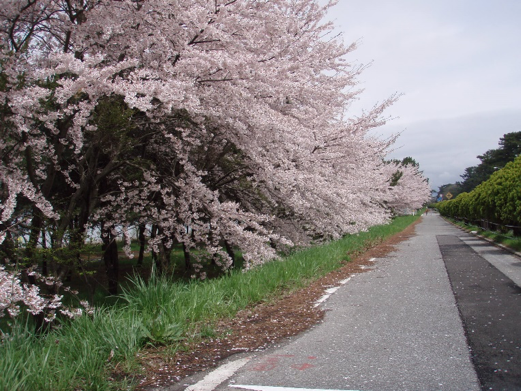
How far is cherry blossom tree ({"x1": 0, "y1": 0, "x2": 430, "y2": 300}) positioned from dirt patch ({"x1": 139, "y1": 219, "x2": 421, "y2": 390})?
5.97 ft

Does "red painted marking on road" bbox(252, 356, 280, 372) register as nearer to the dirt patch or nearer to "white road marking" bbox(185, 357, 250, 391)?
"white road marking" bbox(185, 357, 250, 391)

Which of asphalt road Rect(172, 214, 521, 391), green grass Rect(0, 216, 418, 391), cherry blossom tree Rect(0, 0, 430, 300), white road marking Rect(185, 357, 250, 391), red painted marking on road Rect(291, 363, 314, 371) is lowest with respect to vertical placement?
asphalt road Rect(172, 214, 521, 391)

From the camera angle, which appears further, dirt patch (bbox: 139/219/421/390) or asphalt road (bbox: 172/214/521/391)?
dirt patch (bbox: 139/219/421/390)

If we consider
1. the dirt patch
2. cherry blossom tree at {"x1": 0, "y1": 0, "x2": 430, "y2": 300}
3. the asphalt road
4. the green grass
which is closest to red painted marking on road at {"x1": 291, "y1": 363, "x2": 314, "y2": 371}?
the asphalt road

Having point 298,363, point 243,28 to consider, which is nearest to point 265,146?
point 243,28

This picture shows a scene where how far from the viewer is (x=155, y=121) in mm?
7016

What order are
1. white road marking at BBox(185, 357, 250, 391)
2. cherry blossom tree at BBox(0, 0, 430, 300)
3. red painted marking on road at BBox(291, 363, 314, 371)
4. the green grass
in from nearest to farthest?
1. the green grass
2. white road marking at BBox(185, 357, 250, 391)
3. red painted marking on road at BBox(291, 363, 314, 371)
4. cherry blossom tree at BBox(0, 0, 430, 300)

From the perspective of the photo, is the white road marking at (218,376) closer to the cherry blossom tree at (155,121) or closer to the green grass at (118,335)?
the green grass at (118,335)

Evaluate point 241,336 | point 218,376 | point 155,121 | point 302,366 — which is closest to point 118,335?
point 218,376

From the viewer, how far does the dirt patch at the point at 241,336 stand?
3580 millimetres

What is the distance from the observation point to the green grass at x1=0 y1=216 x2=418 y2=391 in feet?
10.2

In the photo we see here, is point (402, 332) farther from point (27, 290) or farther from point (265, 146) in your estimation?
point (265, 146)

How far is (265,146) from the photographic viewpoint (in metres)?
8.28

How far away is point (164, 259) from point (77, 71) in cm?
367
